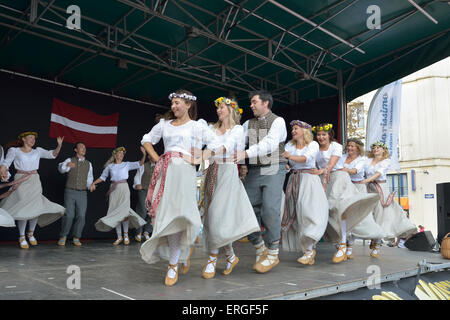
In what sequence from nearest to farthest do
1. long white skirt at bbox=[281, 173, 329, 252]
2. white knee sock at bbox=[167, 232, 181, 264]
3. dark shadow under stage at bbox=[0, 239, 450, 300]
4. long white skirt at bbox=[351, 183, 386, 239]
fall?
1. dark shadow under stage at bbox=[0, 239, 450, 300]
2. white knee sock at bbox=[167, 232, 181, 264]
3. long white skirt at bbox=[281, 173, 329, 252]
4. long white skirt at bbox=[351, 183, 386, 239]

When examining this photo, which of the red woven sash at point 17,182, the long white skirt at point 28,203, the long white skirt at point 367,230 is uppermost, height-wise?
the red woven sash at point 17,182

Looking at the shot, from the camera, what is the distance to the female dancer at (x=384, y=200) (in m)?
5.23

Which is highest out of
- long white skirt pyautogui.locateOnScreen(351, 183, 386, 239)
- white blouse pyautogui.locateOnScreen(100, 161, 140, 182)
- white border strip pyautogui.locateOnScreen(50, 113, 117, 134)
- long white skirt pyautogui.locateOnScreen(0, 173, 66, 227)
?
white border strip pyautogui.locateOnScreen(50, 113, 117, 134)

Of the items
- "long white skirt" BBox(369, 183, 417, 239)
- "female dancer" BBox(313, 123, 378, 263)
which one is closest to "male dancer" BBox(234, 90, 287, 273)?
"female dancer" BBox(313, 123, 378, 263)

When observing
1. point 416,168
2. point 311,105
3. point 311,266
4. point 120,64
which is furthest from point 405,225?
point 416,168

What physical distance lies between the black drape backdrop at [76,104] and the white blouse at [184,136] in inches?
202

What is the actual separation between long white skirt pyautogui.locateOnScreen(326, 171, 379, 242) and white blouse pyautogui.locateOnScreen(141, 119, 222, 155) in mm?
1970

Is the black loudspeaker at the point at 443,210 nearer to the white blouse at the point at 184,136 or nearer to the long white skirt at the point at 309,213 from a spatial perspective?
the long white skirt at the point at 309,213

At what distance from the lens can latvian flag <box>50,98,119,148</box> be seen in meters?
7.43

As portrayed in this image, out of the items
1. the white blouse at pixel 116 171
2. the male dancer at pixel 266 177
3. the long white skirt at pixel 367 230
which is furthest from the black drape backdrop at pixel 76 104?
the male dancer at pixel 266 177

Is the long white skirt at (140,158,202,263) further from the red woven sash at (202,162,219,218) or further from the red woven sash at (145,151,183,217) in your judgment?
the red woven sash at (202,162,219,218)

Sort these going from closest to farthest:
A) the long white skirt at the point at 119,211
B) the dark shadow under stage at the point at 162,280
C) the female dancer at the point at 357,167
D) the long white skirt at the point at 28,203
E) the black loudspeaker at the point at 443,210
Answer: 1. the dark shadow under stage at the point at 162,280
2. the female dancer at the point at 357,167
3. the long white skirt at the point at 28,203
4. the black loudspeaker at the point at 443,210
5. the long white skirt at the point at 119,211

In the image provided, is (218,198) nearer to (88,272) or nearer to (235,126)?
(235,126)
